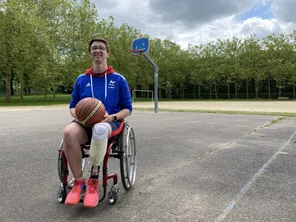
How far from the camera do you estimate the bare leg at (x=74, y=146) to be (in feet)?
8.18

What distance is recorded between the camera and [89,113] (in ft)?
8.42

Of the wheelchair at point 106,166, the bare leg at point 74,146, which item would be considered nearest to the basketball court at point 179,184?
the wheelchair at point 106,166

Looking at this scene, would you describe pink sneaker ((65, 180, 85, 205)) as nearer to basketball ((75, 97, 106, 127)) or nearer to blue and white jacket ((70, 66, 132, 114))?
basketball ((75, 97, 106, 127))

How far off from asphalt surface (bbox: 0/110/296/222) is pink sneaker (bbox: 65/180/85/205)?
6.0 inches

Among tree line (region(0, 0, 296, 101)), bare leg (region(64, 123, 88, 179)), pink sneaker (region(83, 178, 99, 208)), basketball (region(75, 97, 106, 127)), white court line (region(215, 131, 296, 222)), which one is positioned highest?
tree line (region(0, 0, 296, 101))

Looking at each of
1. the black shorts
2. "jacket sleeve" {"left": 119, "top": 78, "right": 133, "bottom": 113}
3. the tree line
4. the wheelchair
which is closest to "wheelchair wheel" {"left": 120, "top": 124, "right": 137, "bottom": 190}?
the wheelchair

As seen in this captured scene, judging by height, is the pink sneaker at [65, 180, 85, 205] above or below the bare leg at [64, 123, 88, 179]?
below

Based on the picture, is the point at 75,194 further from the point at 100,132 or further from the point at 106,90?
the point at 106,90

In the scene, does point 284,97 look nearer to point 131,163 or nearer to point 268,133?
point 268,133

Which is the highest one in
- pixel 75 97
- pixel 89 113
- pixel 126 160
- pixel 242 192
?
pixel 75 97

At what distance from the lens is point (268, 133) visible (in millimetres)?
7523

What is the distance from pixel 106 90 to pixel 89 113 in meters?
0.43

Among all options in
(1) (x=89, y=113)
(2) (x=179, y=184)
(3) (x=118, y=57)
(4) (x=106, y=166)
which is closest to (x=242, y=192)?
(2) (x=179, y=184)

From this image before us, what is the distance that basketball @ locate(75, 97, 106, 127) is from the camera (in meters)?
2.57
